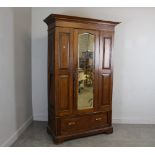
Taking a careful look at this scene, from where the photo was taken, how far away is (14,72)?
2.73 metres

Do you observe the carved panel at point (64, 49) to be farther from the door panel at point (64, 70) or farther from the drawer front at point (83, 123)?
the drawer front at point (83, 123)

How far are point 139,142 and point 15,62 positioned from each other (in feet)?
7.45

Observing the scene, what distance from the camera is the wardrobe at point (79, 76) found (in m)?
2.59

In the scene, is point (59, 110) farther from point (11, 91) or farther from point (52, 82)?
point (11, 91)

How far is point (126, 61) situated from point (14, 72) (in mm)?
2055

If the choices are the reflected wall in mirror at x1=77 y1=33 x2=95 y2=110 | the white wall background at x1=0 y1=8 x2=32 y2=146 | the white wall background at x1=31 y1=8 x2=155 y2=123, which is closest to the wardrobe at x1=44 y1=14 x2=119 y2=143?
the reflected wall in mirror at x1=77 y1=33 x2=95 y2=110

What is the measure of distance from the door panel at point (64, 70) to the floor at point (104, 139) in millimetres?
494

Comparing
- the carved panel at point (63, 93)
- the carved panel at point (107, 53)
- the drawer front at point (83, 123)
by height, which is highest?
the carved panel at point (107, 53)

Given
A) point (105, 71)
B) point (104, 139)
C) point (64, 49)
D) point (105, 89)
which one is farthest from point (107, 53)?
point (104, 139)

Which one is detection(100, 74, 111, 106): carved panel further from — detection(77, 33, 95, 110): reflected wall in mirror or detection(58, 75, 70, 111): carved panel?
detection(58, 75, 70, 111): carved panel

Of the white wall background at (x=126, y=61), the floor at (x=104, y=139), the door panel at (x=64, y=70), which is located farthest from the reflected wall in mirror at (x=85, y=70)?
the white wall background at (x=126, y=61)

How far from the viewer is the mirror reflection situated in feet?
8.95

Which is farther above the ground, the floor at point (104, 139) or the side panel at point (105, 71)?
the side panel at point (105, 71)

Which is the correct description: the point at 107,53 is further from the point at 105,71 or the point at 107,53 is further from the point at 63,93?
the point at 63,93
